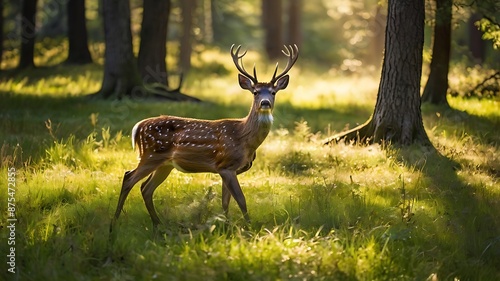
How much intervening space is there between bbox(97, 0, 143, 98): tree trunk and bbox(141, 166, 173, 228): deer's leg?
804 centimetres

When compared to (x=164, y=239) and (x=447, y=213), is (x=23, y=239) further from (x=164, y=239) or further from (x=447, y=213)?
(x=447, y=213)

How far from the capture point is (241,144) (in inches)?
312

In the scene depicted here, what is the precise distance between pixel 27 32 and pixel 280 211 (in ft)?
52.9

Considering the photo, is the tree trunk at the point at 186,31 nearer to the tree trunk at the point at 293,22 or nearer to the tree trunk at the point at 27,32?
the tree trunk at the point at 27,32

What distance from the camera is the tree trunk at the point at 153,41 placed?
17.9 metres

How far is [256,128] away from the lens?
788cm

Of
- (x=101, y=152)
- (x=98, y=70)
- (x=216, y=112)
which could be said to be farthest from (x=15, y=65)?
(x=101, y=152)

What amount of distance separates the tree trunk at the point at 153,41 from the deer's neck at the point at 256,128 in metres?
10.2

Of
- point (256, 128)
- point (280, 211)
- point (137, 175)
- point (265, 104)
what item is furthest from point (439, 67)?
point (137, 175)

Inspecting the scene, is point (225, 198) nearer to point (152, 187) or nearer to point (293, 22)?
point (152, 187)

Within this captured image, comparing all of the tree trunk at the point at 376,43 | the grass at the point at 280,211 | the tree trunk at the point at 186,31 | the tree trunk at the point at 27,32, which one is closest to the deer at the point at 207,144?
the grass at the point at 280,211

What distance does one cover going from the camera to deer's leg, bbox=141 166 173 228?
7.98 meters

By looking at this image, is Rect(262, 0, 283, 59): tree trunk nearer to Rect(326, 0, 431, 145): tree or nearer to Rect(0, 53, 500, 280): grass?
Rect(0, 53, 500, 280): grass

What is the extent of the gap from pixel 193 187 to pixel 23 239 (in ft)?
8.00
